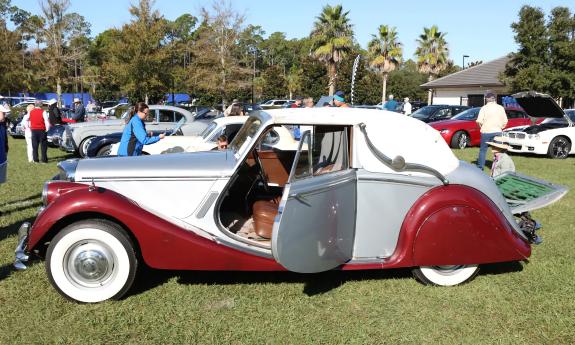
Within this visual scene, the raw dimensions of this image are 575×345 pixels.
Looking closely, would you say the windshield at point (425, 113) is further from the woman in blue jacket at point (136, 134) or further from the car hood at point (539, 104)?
the woman in blue jacket at point (136, 134)

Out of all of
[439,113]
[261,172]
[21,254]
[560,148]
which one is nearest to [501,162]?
[261,172]

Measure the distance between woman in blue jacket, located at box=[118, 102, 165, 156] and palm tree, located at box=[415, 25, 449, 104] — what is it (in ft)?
146

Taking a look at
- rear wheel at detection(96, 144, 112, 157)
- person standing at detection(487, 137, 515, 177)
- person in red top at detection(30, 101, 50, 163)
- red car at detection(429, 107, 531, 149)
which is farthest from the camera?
red car at detection(429, 107, 531, 149)

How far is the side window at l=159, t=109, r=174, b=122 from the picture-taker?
12.3m

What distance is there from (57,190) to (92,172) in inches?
13.0

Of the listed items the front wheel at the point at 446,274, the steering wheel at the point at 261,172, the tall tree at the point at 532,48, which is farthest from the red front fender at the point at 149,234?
the tall tree at the point at 532,48

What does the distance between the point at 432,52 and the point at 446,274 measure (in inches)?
1859

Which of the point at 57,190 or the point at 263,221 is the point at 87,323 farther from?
the point at 263,221

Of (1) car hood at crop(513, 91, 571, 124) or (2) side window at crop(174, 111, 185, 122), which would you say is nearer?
(1) car hood at crop(513, 91, 571, 124)

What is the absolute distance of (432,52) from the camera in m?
47.8

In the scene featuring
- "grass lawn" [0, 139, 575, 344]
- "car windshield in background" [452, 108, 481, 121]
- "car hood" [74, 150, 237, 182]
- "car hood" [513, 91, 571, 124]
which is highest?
"car hood" [513, 91, 571, 124]

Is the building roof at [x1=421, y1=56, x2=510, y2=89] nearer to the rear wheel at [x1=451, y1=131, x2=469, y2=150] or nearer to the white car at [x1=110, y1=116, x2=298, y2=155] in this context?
the rear wheel at [x1=451, y1=131, x2=469, y2=150]

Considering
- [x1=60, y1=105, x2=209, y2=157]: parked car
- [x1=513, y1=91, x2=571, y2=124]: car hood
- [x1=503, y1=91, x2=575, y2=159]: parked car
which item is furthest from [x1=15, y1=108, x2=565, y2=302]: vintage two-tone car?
[x1=503, y1=91, x2=575, y2=159]: parked car

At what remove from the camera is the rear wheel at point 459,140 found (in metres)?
15.4
